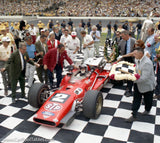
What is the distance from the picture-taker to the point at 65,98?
388 cm

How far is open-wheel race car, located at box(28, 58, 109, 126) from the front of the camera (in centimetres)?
355

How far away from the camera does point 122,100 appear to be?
4.86 metres

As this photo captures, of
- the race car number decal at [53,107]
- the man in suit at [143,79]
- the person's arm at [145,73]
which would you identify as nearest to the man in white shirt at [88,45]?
the man in suit at [143,79]

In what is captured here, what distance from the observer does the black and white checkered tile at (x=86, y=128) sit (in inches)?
132

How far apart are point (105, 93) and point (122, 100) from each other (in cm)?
57

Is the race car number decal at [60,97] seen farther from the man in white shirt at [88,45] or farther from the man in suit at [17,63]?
the man in white shirt at [88,45]

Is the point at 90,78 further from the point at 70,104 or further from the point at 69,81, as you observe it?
the point at 70,104

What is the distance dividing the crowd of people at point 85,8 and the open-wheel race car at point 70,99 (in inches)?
900

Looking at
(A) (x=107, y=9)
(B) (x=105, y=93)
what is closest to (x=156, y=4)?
(A) (x=107, y=9)

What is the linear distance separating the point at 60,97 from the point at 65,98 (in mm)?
113

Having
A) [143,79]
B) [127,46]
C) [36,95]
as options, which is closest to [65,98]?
[36,95]

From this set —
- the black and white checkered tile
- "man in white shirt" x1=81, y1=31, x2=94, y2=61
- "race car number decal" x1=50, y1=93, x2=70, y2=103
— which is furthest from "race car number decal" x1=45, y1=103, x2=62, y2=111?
"man in white shirt" x1=81, y1=31, x2=94, y2=61

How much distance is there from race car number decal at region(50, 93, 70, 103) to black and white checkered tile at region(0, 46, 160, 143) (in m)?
0.49

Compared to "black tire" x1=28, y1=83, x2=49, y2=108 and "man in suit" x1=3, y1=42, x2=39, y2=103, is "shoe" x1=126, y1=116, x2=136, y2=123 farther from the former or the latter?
"man in suit" x1=3, y1=42, x2=39, y2=103
